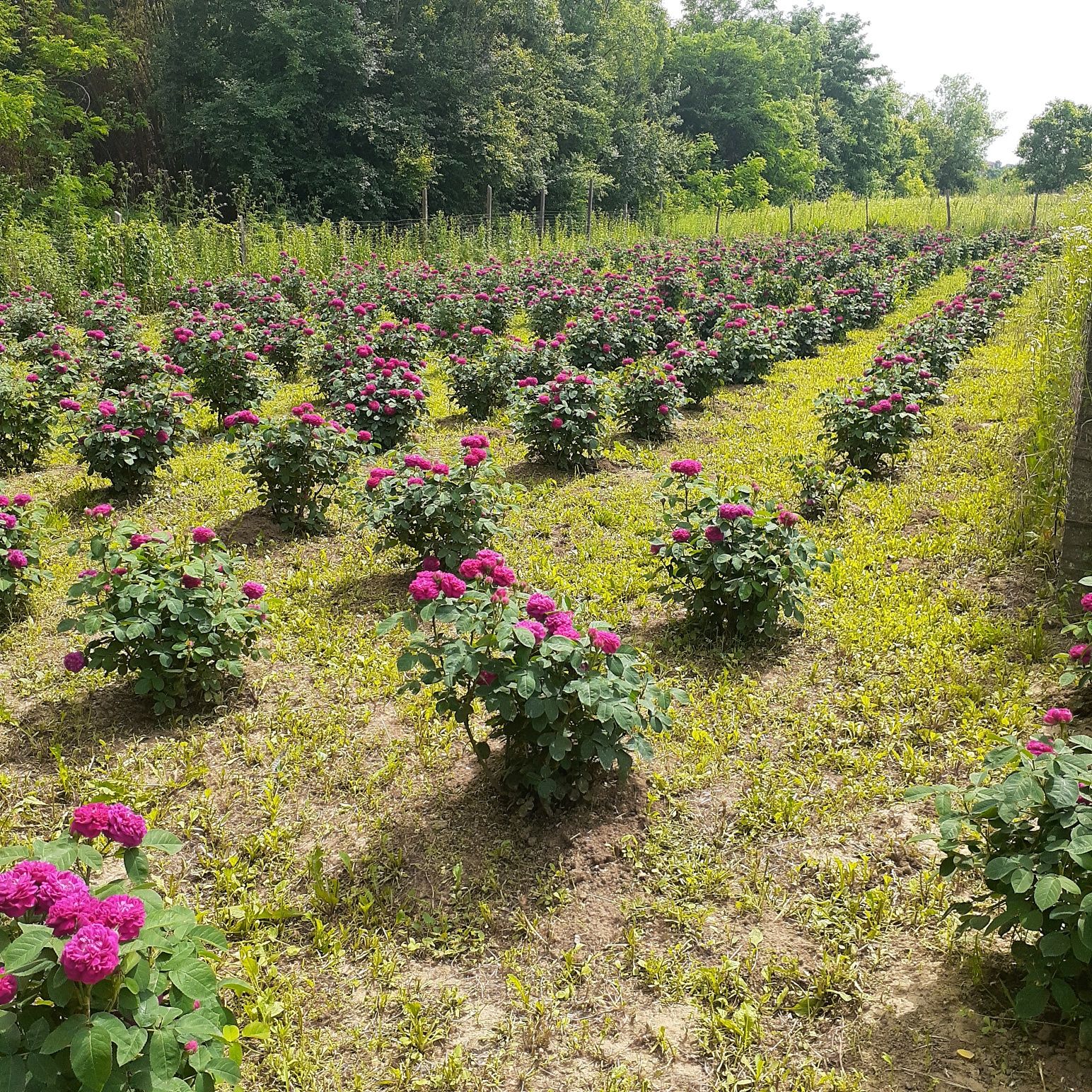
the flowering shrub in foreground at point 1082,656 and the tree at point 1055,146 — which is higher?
the tree at point 1055,146

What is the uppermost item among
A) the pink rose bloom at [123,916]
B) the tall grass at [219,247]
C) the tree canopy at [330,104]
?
the tree canopy at [330,104]

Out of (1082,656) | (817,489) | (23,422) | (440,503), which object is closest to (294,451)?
(440,503)

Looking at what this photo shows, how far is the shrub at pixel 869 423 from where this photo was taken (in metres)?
6.33

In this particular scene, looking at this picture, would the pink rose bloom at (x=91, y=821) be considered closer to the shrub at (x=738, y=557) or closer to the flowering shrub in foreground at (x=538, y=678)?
the flowering shrub in foreground at (x=538, y=678)

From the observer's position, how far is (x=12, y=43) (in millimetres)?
20062

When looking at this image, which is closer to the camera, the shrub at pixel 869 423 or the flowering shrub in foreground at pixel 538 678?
the flowering shrub in foreground at pixel 538 678

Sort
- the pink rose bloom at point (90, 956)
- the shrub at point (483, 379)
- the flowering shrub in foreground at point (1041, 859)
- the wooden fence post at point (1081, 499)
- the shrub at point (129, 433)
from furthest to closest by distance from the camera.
Answer: the shrub at point (483, 379), the shrub at point (129, 433), the wooden fence post at point (1081, 499), the flowering shrub in foreground at point (1041, 859), the pink rose bloom at point (90, 956)

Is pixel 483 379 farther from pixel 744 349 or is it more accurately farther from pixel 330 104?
pixel 330 104

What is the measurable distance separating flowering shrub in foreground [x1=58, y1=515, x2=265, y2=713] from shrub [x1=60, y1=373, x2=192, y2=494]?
2.24 metres

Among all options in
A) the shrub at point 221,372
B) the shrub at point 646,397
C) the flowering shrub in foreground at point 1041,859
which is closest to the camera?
the flowering shrub in foreground at point 1041,859

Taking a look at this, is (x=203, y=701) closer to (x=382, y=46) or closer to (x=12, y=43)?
(x=12, y=43)

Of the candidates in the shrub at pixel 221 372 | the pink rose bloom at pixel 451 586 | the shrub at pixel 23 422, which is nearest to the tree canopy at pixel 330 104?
the shrub at pixel 221 372

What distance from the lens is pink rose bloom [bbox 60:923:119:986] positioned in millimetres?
1425

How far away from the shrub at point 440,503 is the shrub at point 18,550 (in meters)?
1.80
